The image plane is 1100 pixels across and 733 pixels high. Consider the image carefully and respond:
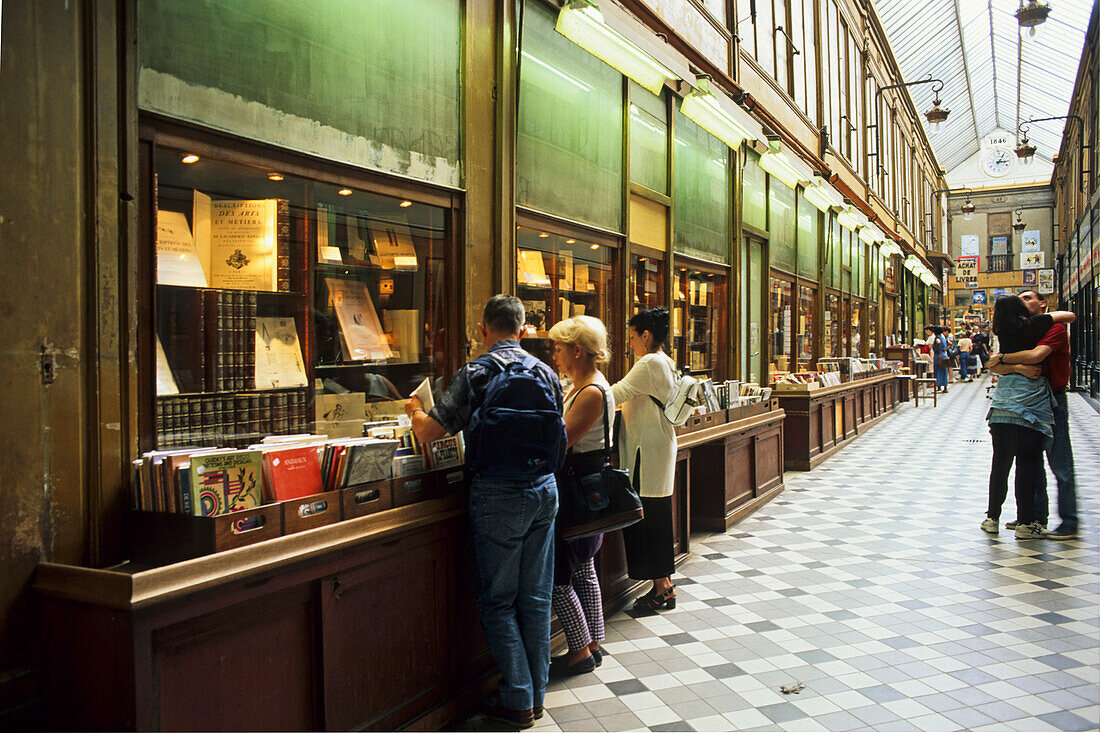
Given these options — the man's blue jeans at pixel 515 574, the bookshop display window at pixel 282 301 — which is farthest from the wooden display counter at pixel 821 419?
the man's blue jeans at pixel 515 574

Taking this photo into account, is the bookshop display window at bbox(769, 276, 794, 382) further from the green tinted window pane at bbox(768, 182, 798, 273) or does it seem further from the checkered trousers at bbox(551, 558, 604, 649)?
the checkered trousers at bbox(551, 558, 604, 649)

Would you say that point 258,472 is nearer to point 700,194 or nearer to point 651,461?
point 651,461

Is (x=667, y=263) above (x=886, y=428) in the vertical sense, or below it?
above

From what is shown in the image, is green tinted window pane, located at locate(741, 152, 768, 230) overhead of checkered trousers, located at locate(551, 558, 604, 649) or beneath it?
overhead

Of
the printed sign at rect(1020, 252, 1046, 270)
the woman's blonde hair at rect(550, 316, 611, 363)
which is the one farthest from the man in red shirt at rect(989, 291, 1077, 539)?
the printed sign at rect(1020, 252, 1046, 270)

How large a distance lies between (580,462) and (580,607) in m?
0.68

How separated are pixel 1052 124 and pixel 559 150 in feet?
116

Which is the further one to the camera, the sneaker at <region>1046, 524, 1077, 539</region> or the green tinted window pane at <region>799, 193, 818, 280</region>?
the green tinted window pane at <region>799, 193, 818, 280</region>

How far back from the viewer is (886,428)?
13.7 meters

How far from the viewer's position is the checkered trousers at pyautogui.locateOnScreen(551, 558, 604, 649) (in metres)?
3.55

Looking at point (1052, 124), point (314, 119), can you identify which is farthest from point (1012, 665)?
point (1052, 124)

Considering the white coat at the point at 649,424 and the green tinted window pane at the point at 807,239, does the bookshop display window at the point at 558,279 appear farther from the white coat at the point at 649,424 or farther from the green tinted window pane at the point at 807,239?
the green tinted window pane at the point at 807,239

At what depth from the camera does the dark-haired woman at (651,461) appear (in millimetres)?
4379

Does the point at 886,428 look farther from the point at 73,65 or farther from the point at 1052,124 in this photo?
the point at 1052,124
